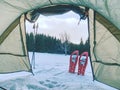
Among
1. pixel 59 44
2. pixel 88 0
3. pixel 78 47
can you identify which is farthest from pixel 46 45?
pixel 88 0

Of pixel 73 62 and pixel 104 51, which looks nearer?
pixel 104 51

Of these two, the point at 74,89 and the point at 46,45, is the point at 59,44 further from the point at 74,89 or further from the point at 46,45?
the point at 74,89

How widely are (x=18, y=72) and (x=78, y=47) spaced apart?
73.0 ft

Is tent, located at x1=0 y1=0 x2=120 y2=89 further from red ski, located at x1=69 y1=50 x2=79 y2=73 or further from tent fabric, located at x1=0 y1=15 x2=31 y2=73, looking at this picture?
red ski, located at x1=69 y1=50 x2=79 y2=73

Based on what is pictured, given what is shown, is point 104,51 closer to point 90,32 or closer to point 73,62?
point 90,32

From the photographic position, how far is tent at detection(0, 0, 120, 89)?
14.9 ft

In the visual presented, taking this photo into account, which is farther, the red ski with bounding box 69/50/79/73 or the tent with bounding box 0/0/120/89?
the red ski with bounding box 69/50/79/73

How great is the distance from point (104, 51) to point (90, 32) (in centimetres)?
71

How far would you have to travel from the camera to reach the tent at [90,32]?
455cm

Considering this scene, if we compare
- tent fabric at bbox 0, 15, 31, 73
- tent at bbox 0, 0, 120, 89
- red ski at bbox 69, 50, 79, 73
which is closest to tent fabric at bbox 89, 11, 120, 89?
tent at bbox 0, 0, 120, 89

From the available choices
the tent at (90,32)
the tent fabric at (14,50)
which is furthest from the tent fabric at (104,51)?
the tent fabric at (14,50)

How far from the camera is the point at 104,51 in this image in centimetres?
575

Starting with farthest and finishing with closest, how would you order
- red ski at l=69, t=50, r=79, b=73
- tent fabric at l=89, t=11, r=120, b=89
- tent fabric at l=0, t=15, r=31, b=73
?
red ski at l=69, t=50, r=79, b=73, tent fabric at l=0, t=15, r=31, b=73, tent fabric at l=89, t=11, r=120, b=89

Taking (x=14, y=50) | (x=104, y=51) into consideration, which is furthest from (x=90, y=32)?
(x=14, y=50)
